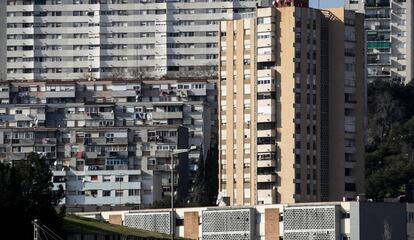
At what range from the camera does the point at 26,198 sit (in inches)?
5212

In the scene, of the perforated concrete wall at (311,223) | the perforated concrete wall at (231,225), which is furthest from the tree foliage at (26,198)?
the perforated concrete wall at (231,225)

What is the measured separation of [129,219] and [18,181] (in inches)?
2373

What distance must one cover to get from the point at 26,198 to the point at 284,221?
188 feet

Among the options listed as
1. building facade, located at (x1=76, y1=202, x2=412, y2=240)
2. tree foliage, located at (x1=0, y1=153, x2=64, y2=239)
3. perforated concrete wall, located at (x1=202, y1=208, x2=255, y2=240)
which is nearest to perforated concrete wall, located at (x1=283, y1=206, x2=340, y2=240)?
building facade, located at (x1=76, y1=202, x2=412, y2=240)

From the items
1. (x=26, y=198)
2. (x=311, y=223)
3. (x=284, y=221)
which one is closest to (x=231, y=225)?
(x=284, y=221)

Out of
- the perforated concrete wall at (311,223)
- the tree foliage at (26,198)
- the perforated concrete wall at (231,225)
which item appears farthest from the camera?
the perforated concrete wall at (231,225)

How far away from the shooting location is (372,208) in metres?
185

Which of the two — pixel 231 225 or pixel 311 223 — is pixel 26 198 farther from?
pixel 231 225

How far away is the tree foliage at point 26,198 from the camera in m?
128

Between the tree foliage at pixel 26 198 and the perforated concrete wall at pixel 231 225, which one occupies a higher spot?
the tree foliage at pixel 26 198

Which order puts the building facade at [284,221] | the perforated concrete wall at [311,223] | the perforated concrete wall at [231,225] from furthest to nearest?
the perforated concrete wall at [231,225] < the perforated concrete wall at [311,223] < the building facade at [284,221]

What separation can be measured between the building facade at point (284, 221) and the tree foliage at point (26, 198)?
47755mm

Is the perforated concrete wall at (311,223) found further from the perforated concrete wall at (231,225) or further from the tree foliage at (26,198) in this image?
the tree foliage at (26,198)

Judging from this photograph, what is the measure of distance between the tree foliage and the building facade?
47.8 m
